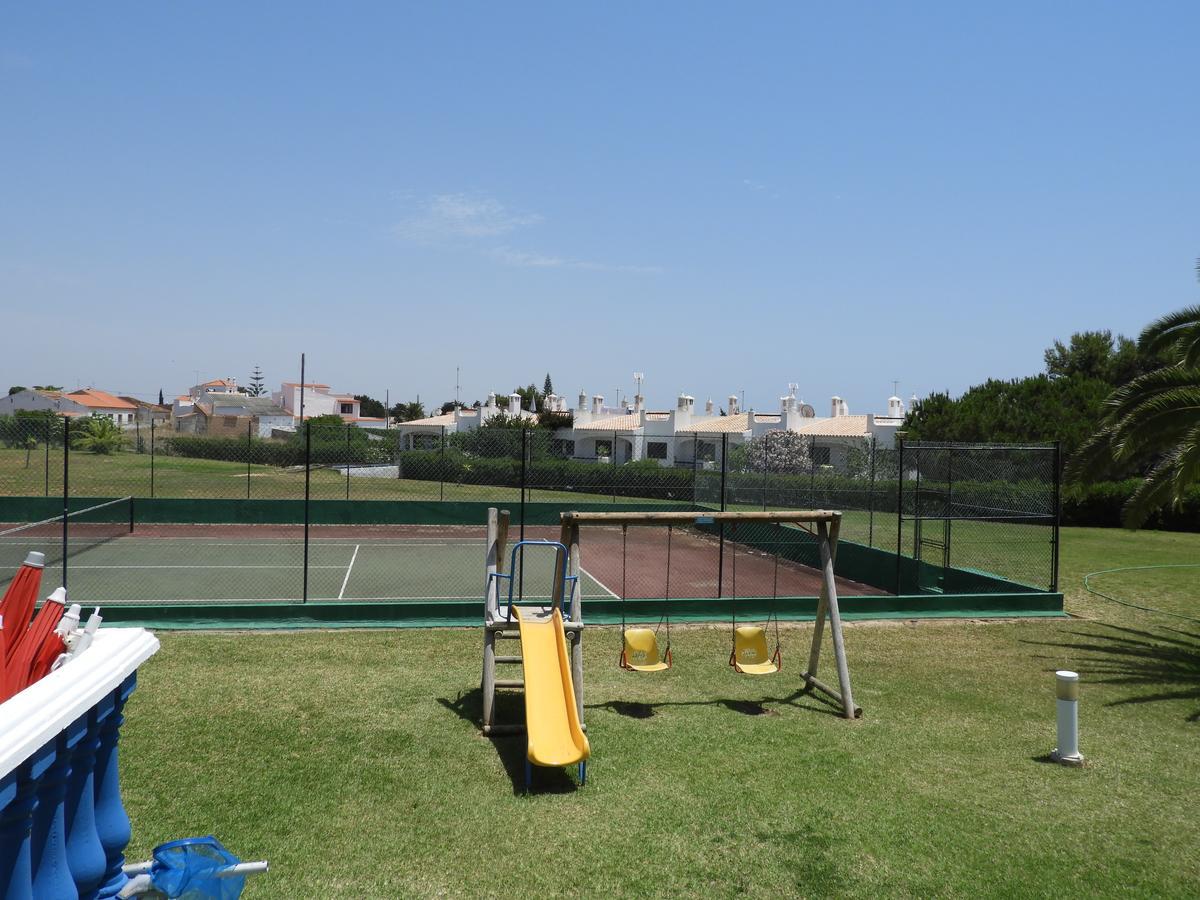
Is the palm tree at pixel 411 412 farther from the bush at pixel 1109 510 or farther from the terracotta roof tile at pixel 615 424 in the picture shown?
the bush at pixel 1109 510

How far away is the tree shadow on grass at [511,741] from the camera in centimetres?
744

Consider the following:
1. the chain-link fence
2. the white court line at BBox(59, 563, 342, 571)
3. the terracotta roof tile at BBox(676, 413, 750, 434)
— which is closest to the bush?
the chain-link fence

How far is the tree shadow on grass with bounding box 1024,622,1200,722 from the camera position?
10555 mm

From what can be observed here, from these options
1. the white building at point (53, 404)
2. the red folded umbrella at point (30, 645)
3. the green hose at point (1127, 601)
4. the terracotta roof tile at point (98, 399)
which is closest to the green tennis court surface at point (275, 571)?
the green hose at point (1127, 601)

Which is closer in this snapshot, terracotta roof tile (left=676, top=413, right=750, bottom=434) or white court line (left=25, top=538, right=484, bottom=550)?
white court line (left=25, top=538, right=484, bottom=550)

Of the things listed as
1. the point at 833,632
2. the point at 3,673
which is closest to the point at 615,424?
the point at 833,632

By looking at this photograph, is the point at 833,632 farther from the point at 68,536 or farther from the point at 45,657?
the point at 68,536

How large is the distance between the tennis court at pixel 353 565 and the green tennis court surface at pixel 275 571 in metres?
0.02

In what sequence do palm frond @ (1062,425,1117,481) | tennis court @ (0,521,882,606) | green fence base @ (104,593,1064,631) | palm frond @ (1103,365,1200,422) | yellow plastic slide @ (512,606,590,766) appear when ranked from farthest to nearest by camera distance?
tennis court @ (0,521,882,606) → palm frond @ (1062,425,1117,481) → green fence base @ (104,593,1064,631) → palm frond @ (1103,365,1200,422) → yellow plastic slide @ (512,606,590,766)

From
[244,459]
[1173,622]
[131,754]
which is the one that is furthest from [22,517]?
[1173,622]

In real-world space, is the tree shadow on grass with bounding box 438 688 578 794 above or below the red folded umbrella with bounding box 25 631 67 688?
below

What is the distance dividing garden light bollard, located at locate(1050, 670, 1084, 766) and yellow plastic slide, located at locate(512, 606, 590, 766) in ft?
13.5

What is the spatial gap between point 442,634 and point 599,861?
6.91 meters

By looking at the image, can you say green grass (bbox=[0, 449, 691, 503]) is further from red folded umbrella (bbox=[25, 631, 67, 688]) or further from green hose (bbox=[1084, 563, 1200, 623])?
red folded umbrella (bbox=[25, 631, 67, 688])
